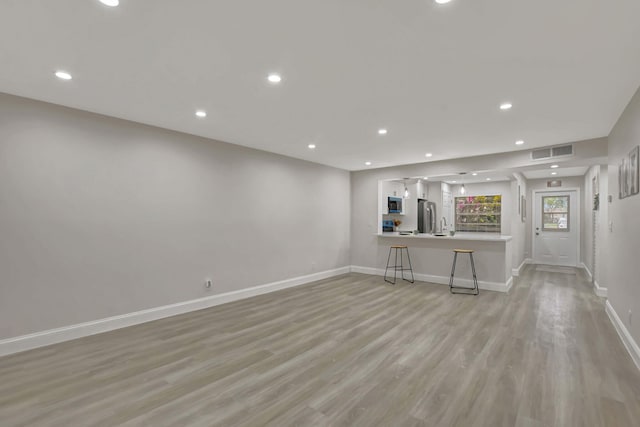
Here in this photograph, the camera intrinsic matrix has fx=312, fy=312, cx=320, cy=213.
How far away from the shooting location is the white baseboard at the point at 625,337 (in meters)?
2.90

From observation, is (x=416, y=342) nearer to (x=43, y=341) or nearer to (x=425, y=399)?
(x=425, y=399)

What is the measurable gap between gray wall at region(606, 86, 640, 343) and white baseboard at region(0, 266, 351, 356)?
476 cm

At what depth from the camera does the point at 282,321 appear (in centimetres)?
407

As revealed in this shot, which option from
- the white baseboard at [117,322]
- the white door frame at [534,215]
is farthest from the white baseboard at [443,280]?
the white door frame at [534,215]

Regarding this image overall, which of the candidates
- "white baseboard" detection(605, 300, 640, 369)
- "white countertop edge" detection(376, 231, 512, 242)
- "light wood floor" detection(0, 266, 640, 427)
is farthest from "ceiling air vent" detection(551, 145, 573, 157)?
"light wood floor" detection(0, 266, 640, 427)

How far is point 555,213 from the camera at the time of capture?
29.3 feet

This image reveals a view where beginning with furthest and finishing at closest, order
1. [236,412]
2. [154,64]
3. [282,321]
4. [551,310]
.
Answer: [551,310], [282,321], [154,64], [236,412]

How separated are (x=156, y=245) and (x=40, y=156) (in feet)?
5.13

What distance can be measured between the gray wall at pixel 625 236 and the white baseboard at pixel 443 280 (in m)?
1.63

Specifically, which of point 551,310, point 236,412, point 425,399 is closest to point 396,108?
point 425,399

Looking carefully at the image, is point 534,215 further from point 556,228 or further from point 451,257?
point 451,257

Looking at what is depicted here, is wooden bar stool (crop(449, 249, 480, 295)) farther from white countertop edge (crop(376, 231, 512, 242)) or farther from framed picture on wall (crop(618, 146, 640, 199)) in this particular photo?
framed picture on wall (crop(618, 146, 640, 199))

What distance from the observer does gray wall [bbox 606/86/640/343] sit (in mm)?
2953

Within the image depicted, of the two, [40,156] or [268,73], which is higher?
[268,73]
